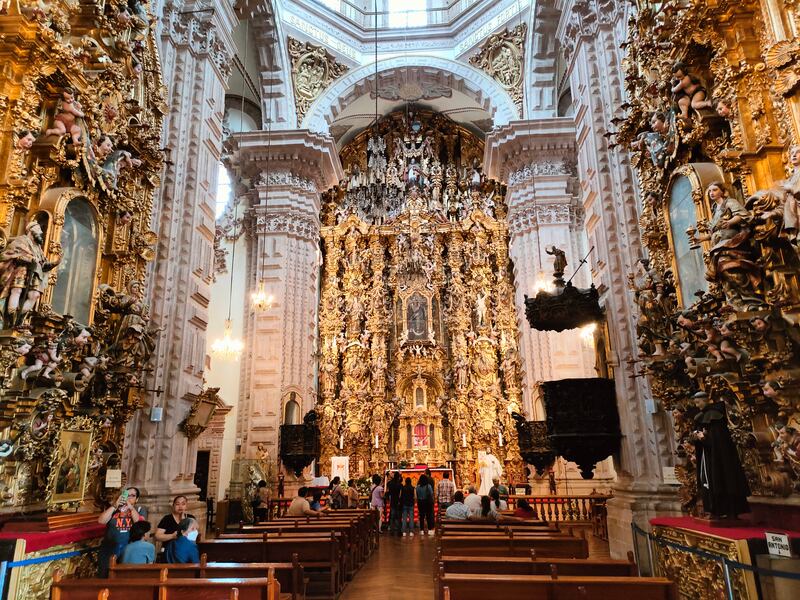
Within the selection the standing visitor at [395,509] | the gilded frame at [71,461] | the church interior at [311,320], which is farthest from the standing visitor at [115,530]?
the standing visitor at [395,509]

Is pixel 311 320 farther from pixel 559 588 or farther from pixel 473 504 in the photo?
pixel 559 588

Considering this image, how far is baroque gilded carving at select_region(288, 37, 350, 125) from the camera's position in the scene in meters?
Result: 17.8

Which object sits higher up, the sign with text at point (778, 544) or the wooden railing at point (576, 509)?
the sign with text at point (778, 544)

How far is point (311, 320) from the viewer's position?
58.0 feet

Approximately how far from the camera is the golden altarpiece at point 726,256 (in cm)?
407

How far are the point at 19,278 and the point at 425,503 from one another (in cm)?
936

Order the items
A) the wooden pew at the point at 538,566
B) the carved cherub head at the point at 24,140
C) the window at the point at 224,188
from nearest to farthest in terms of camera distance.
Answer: the wooden pew at the point at 538,566 < the carved cherub head at the point at 24,140 < the window at the point at 224,188

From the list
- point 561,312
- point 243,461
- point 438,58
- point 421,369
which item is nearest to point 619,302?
point 561,312

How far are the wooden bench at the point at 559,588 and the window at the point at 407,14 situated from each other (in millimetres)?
19435

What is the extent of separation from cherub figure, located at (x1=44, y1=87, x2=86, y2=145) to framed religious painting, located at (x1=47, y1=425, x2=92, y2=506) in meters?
2.88

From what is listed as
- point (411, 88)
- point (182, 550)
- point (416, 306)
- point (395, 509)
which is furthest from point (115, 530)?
point (411, 88)

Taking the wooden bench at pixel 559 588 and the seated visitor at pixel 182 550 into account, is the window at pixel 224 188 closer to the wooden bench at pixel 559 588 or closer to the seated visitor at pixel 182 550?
the seated visitor at pixel 182 550

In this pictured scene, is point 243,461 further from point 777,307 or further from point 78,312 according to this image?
point 777,307

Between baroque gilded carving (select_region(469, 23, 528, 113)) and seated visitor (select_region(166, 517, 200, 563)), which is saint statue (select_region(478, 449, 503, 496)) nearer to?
seated visitor (select_region(166, 517, 200, 563))
